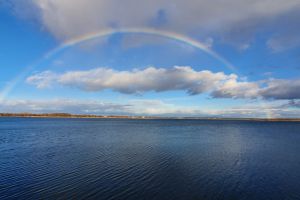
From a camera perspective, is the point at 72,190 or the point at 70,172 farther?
the point at 70,172

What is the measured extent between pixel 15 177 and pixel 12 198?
204 inches

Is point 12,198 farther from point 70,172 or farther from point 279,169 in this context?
point 279,169

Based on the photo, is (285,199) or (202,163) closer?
(285,199)

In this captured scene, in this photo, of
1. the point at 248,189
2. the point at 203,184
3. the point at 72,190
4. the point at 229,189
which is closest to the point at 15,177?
the point at 72,190

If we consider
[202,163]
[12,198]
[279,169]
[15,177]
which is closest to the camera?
[12,198]

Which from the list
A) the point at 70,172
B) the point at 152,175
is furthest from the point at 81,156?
the point at 152,175

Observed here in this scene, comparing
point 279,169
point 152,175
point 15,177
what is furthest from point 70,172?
point 279,169

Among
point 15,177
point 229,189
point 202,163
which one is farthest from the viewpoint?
point 202,163

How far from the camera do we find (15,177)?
59.0 feet

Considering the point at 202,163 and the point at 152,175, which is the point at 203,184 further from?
the point at 202,163

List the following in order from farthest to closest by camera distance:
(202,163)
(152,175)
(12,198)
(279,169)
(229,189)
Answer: (202,163), (279,169), (152,175), (229,189), (12,198)

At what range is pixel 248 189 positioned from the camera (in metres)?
16.5

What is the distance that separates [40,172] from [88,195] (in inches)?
331

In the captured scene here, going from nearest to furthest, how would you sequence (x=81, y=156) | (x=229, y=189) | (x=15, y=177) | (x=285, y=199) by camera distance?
(x=285, y=199), (x=229, y=189), (x=15, y=177), (x=81, y=156)
